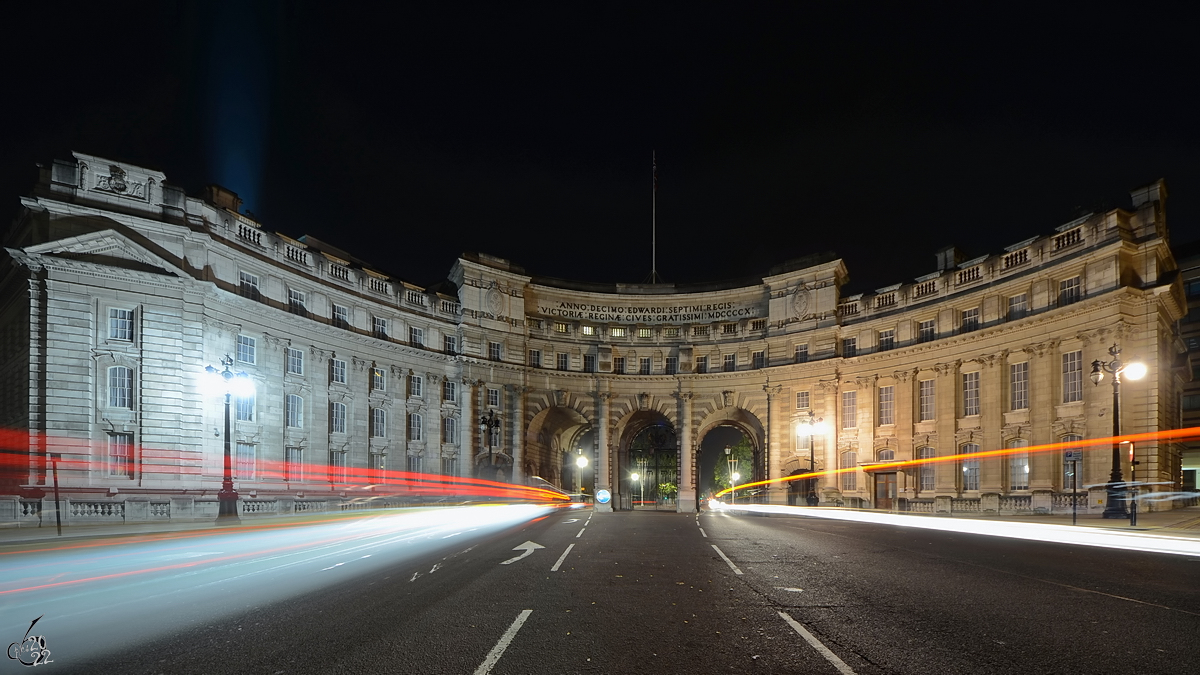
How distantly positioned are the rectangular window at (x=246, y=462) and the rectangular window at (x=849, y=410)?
39023 millimetres

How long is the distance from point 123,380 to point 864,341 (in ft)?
149

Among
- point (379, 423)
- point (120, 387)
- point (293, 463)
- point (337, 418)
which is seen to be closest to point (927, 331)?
point (379, 423)

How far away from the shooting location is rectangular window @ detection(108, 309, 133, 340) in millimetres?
33469

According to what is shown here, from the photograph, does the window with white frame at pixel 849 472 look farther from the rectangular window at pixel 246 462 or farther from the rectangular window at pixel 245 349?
the rectangular window at pixel 245 349

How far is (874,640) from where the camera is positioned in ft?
25.0

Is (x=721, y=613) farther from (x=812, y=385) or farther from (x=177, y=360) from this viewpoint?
Answer: (x=812, y=385)

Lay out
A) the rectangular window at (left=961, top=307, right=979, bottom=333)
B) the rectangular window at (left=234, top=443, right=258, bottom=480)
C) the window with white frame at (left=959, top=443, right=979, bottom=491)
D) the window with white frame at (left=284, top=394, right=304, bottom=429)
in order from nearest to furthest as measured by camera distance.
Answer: the rectangular window at (left=234, top=443, right=258, bottom=480) → the window with white frame at (left=284, top=394, right=304, bottom=429) → the window with white frame at (left=959, top=443, right=979, bottom=491) → the rectangular window at (left=961, top=307, right=979, bottom=333)

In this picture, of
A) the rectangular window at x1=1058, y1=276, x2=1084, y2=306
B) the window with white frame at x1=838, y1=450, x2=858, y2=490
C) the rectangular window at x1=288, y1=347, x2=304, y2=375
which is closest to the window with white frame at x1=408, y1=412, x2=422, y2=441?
the rectangular window at x1=288, y1=347, x2=304, y2=375

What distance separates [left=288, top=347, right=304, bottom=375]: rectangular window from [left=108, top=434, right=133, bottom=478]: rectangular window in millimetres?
10952

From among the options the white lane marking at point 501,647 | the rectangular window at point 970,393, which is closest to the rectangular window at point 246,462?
the white lane marking at point 501,647

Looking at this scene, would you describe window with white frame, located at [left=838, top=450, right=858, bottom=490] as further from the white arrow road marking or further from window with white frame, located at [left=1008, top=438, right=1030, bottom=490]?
the white arrow road marking

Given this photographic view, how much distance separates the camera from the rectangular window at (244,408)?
3881cm

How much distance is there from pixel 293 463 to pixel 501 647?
38788 millimetres

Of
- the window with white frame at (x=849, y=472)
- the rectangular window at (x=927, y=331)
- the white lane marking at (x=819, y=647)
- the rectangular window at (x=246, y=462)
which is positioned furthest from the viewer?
the window with white frame at (x=849, y=472)
